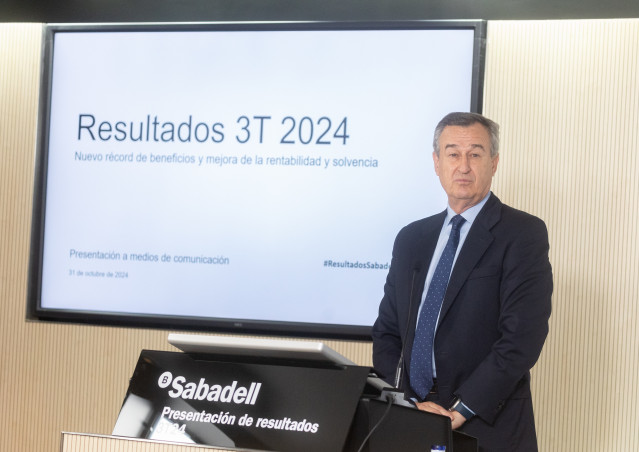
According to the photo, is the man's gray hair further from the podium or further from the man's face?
the podium

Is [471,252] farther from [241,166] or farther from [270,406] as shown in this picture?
[241,166]

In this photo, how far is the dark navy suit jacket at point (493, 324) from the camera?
263cm

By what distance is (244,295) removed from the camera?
420 cm

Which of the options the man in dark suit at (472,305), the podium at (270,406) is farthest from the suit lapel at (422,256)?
the podium at (270,406)

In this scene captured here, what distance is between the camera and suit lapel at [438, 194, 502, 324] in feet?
9.14

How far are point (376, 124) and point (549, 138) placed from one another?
2.54ft

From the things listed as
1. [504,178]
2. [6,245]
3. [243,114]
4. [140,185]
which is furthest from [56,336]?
[504,178]

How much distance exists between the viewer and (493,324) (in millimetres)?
2783

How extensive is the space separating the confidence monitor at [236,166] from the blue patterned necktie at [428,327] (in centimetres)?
118

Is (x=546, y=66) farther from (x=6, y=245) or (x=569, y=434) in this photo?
(x=6, y=245)

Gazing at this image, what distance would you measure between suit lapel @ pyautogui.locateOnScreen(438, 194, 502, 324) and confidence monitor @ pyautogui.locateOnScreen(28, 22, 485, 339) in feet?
3.82

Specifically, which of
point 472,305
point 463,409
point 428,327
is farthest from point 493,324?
point 463,409

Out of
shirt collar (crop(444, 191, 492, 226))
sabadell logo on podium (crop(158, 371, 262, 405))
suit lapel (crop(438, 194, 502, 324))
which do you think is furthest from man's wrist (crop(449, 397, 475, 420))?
sabadell logo on podium (crop(158, 371, 262, 405))

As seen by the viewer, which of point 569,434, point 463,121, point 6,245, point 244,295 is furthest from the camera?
point 6,245
